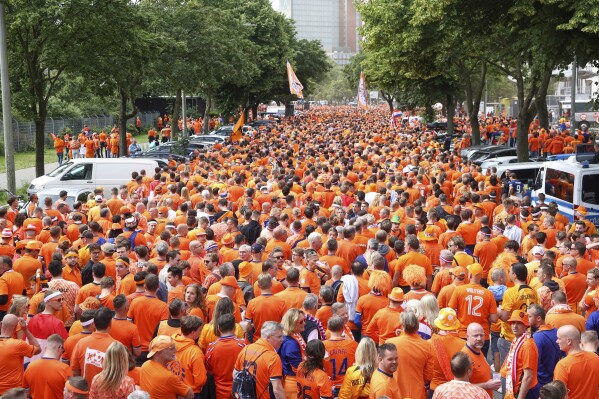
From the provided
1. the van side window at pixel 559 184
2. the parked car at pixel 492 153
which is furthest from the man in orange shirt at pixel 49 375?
the parked car at pixel 492 153

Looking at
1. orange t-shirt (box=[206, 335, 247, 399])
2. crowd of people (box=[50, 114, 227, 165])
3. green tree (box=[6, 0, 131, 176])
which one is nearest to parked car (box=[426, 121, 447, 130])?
crowd of people (box=[50, 114, 227, 165])

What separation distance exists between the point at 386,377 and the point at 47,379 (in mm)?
2838

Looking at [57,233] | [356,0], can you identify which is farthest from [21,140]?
[57,233]

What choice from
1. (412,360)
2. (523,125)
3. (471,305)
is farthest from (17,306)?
(523,125)

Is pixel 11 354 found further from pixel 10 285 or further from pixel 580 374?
pixel 580 374

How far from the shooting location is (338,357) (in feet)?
23.5

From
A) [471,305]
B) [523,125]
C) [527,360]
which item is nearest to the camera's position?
[527,360]

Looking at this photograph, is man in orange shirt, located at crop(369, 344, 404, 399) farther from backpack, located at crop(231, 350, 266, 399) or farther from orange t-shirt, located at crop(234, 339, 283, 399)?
backpack, located at crop(231, 350, 266, 399)

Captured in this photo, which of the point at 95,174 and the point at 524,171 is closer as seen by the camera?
the point at 524,171

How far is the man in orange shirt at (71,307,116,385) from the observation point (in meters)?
7.06

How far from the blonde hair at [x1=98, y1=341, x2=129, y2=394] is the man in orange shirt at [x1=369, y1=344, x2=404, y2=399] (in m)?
2.00

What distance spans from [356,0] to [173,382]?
3504 centimetres

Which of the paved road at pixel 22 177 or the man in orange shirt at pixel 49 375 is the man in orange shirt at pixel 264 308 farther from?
the paved road at pixel 22 177

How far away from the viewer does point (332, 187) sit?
17.4m
